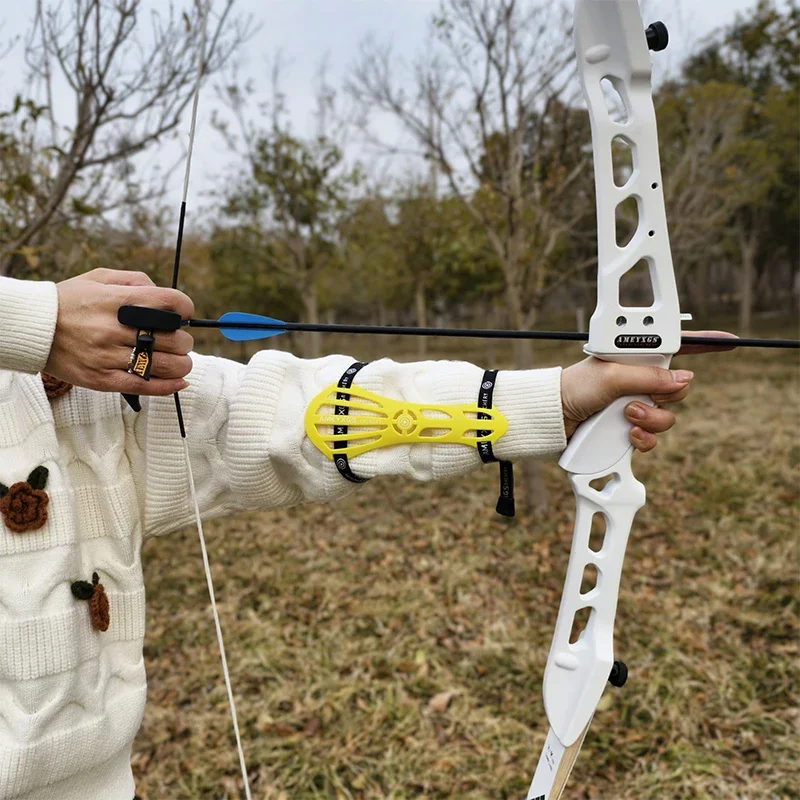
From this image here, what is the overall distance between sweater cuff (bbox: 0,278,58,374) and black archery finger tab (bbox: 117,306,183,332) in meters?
0.09

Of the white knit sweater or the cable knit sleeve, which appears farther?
the cable knit sleeve

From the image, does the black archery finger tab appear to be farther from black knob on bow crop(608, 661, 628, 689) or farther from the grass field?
the grass field

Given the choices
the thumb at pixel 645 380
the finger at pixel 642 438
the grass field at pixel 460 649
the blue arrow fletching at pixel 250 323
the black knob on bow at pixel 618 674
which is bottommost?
the grass field at pixel 460 649

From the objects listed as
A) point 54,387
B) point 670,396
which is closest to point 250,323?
point 54,387

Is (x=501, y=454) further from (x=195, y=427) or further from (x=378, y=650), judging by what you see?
(x=378, y=650)

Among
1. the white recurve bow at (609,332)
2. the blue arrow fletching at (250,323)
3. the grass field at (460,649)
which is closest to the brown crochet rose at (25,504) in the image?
the blue arrow fletching at (250,323)

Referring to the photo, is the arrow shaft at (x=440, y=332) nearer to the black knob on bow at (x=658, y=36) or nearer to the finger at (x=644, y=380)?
the finger at (x=644, y=380)

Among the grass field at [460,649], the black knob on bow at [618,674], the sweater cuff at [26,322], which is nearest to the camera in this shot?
the sweater cuff at [26,322]

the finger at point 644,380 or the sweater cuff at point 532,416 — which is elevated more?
the finger at point 644,380

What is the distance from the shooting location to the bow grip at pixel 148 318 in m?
0.87

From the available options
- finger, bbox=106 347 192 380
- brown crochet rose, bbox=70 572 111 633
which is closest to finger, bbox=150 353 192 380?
finger, bbox=106 347 192 380

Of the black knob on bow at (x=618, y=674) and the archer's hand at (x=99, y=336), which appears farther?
the black knob on bow at (x=618, y=674)

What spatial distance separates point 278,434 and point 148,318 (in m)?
0.29

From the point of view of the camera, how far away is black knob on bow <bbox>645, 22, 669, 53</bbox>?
38.1 inches
